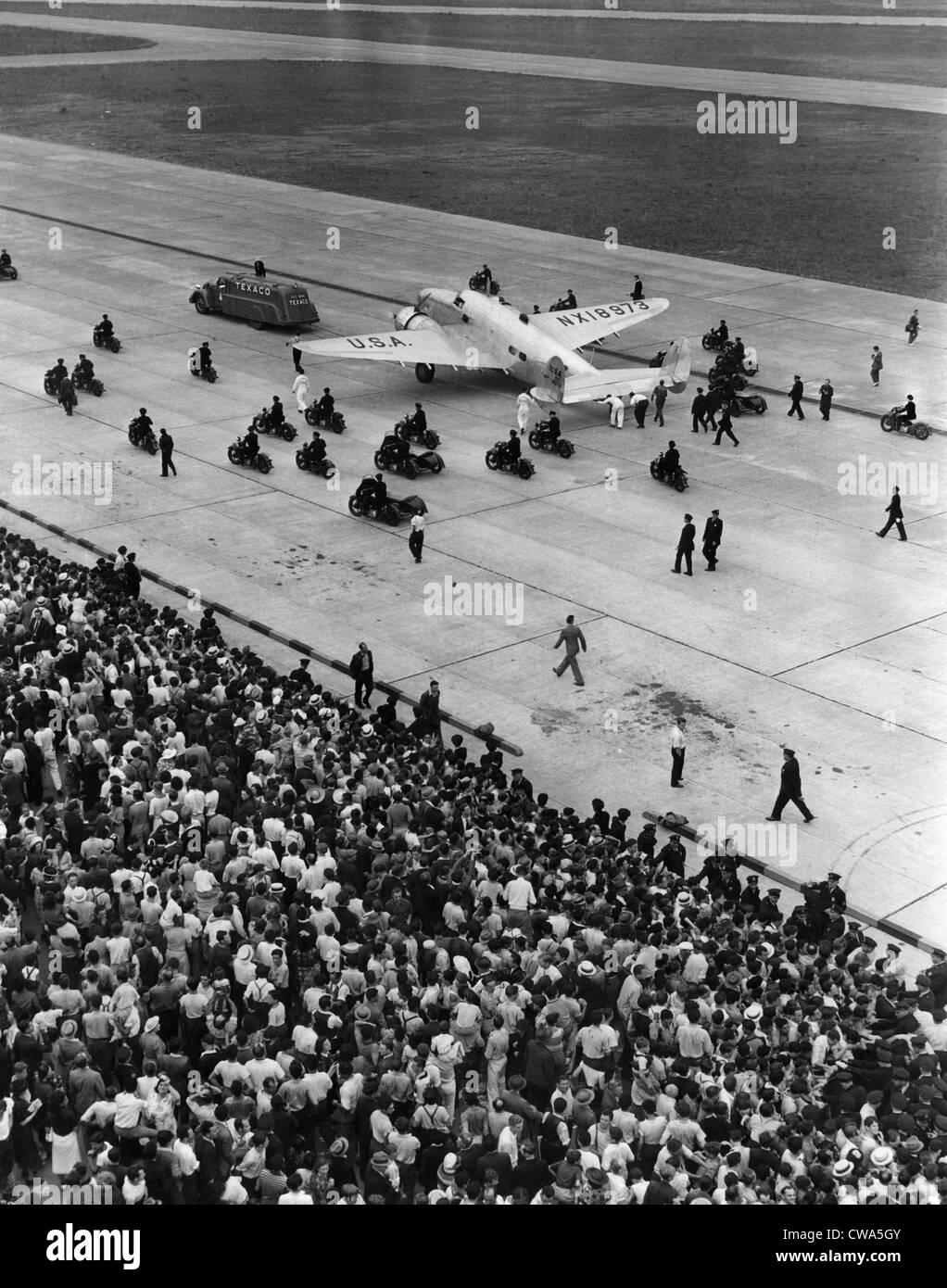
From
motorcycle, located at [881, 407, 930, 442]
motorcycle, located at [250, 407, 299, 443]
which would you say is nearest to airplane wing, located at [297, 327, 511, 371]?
motorcycle, located at [250, 407, 299, 443]

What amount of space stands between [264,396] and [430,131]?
57.6 m

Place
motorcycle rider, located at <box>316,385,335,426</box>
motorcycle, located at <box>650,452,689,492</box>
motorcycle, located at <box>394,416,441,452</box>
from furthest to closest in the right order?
1. motorcycle rider, located at <box>316,385,335,426</box>
2. motorcycle, located at <box>394,416,441,452</box>
3. motorcycle, located at <box>650,452,689,492</box>

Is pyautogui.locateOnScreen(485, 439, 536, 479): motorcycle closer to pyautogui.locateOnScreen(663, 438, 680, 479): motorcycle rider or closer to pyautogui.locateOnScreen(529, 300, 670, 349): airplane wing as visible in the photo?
pyautogui.locateOnScreen(663, 438, 680, 479): motorcycle rider

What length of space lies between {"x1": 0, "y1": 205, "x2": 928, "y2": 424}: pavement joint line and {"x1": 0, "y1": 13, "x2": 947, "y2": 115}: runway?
5306cm

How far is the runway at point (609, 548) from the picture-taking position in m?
27.6

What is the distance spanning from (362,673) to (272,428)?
1698 cm

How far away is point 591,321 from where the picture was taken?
51.2 meters

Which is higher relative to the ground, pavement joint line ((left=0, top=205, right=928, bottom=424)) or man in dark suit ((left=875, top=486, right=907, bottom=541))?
pavement joint line ((left=0, top=205, right=928, bottom=424))

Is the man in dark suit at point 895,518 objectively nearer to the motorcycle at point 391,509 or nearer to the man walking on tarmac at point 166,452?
the motorcycle at point 391,509

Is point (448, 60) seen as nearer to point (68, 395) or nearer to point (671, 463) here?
point (68, 395)

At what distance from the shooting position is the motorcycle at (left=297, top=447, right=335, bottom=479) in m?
41.1

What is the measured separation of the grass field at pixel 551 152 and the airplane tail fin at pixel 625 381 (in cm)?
2063
